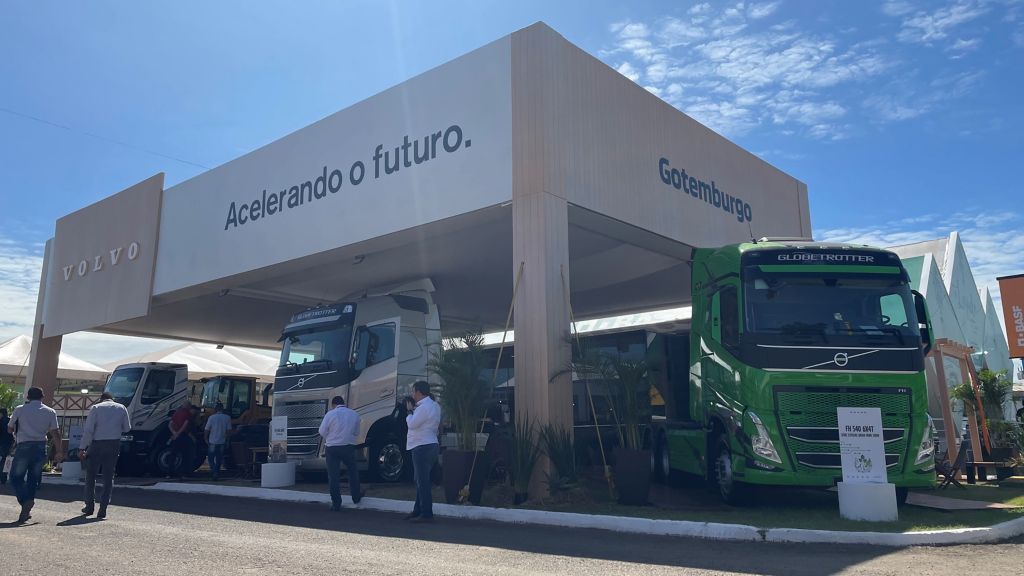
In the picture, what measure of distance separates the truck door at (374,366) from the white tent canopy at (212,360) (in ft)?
36.4

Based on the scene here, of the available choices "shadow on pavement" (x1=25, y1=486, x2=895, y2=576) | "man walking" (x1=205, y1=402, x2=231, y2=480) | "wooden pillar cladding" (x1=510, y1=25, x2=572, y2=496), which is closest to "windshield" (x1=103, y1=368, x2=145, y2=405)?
"man walking" (x1=205, y1=402, x2=231, y2=480)

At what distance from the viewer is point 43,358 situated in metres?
22.4

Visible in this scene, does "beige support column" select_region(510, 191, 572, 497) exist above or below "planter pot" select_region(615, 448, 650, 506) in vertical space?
above

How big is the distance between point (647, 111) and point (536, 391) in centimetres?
614

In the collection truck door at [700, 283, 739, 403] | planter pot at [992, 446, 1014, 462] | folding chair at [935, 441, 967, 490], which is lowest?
folding chair at [935, 441, 967, 490]

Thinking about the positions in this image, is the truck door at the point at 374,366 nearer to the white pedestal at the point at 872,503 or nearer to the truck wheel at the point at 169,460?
the truck wheel at the point at 169,460

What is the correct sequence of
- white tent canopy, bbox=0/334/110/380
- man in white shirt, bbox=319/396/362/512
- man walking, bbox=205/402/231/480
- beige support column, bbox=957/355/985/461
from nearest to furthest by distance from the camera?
man in white shirt, bbox=319/396/362/512 < beige support column, bbox=957/355/985/461 < man walking, bbox=205/402/231/480 < white tent canopy, bbox=0/334/110/380

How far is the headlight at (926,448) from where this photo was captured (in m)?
8.42

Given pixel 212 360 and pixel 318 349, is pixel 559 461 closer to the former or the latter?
pixel 318 349

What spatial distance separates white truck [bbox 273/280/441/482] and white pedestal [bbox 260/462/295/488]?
326 mm

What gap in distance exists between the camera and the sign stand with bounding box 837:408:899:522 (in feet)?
25.3

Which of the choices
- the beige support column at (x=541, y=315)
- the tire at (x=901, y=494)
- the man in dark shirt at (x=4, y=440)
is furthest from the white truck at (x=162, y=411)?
the tire at (x=901, y=494)

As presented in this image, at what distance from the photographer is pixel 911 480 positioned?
27.5 feet

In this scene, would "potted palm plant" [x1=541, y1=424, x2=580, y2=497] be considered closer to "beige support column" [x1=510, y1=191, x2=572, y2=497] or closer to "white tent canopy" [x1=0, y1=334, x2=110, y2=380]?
"beige support column" [x1=510, y1=191, x2=572, y2=497]
